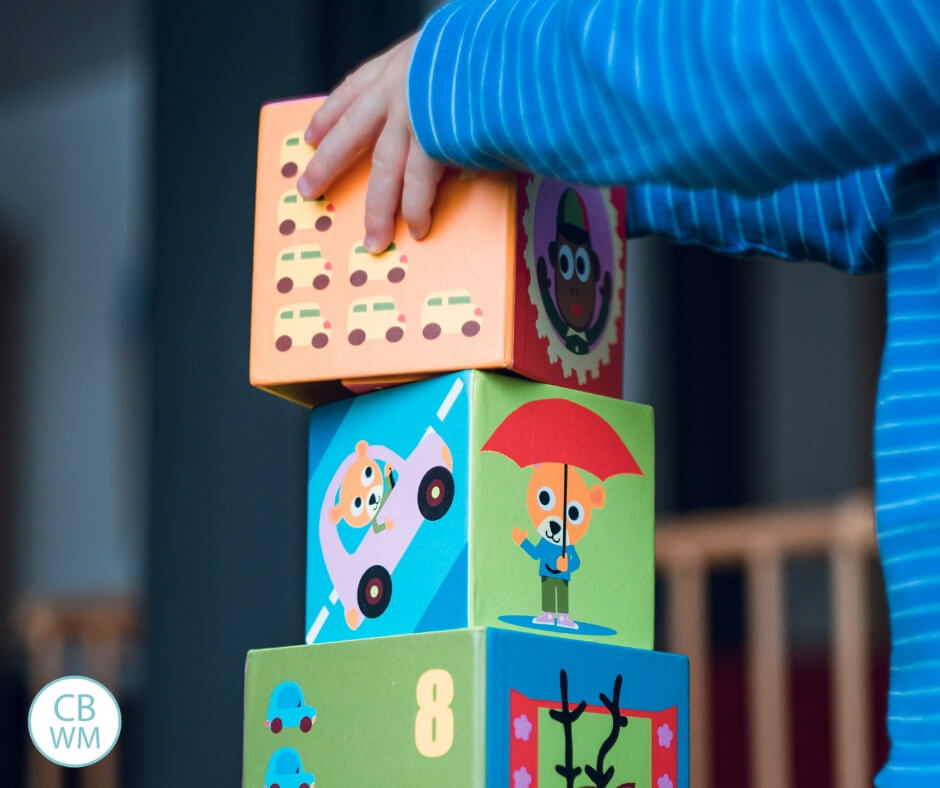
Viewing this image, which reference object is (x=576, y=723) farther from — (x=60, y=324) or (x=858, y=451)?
(x=60, y=324)

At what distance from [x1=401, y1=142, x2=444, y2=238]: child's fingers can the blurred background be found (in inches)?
26.6

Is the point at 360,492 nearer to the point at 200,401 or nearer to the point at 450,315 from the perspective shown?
the point at 450,315

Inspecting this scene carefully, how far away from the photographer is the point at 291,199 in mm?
881

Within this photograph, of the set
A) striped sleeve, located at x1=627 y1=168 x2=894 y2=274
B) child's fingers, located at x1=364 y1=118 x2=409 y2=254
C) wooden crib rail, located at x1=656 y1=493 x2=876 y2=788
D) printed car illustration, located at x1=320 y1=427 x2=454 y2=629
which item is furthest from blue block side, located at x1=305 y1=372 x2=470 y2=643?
wooden crib rail, located at x1=656 y1=493 x2=876 y2=788

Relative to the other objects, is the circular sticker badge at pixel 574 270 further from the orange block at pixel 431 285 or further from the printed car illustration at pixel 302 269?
the printed car illustration at pixel 302 269

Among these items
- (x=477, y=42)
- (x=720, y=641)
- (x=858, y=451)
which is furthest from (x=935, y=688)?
(x=858, y=451)

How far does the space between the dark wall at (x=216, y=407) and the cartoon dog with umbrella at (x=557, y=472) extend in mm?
657

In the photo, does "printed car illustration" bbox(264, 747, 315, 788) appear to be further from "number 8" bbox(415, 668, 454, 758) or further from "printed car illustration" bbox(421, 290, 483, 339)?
"printed car illustration" bbox(421, 290, 483, 339)

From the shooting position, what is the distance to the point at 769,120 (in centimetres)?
68

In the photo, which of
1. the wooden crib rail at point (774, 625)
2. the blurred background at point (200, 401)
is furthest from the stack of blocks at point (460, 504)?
the wooden crib rail at point (774, 625)

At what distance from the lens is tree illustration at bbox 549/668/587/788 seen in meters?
0.77

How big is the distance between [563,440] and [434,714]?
0.19 meters

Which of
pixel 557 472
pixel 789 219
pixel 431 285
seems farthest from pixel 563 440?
pixel 789 219

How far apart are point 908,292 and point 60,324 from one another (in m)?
3.29
